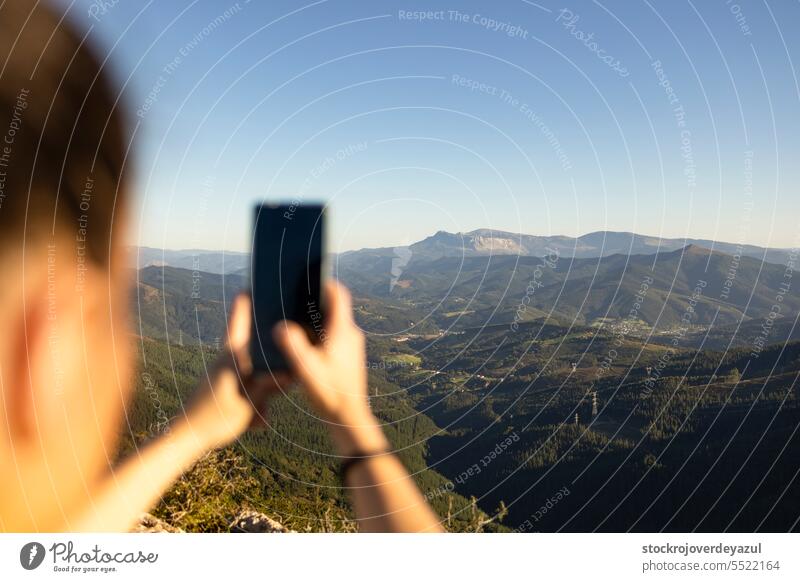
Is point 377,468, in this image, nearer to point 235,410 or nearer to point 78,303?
point 235,410

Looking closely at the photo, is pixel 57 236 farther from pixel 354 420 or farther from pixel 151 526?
pixel 151 526

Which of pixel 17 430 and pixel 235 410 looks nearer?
pixel 17 430

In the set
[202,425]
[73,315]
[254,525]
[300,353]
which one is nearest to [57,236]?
[73,315]

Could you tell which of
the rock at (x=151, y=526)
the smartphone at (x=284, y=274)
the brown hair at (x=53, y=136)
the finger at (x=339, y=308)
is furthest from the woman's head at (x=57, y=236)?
the rock at (x=151, y=526)

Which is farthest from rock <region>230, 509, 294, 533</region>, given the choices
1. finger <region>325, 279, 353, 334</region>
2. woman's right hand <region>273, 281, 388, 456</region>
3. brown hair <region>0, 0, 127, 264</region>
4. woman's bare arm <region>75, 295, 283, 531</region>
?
brown hair <region>0, 0, 127, 264</region>
